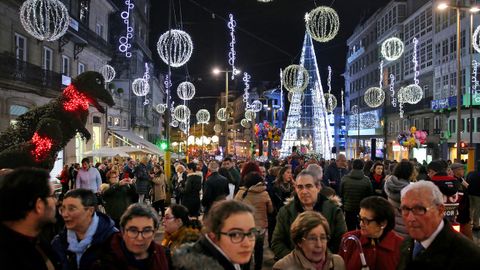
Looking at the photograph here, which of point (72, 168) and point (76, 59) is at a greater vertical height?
point (76, 59)

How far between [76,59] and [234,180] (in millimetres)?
19824

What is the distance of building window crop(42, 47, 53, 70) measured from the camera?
975 inches

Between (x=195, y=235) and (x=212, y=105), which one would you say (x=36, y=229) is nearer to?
(x=195, y=235)

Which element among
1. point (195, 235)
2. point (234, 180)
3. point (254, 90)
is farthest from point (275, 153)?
point (254, 90)

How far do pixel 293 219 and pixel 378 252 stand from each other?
0.99 meters

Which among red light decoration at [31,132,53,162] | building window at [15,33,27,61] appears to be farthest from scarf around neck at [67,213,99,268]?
building window at [15,33,27,61]

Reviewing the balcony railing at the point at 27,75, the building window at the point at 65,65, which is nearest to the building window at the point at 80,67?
the building window at the point at 65,65

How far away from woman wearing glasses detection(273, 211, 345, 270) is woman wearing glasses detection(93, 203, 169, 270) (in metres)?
0.97

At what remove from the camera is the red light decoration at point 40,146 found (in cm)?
1137

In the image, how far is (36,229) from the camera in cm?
305

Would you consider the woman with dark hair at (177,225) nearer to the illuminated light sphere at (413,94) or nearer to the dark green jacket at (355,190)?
the dark green jacket at (355,190)

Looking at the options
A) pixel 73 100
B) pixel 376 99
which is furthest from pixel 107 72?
pixel 376 99

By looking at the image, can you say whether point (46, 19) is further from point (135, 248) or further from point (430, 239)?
point (430, 239)

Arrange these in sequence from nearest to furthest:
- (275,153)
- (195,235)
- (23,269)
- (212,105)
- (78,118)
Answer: (23,269) → (195,235) → (78,118) → (275,153) → (212,105)
